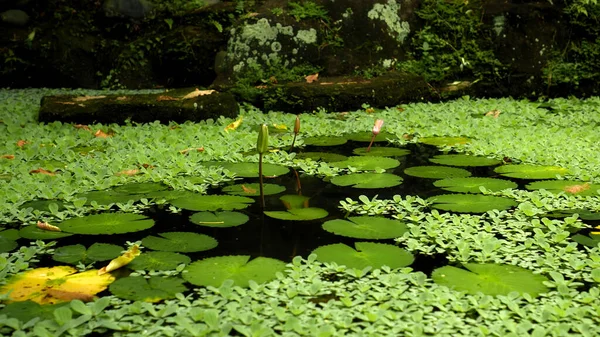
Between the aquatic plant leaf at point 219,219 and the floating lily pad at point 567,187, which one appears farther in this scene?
the floating lily pad at point 567,187

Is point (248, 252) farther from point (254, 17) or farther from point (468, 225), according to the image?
point (254, 17)

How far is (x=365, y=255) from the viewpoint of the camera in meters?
1.75

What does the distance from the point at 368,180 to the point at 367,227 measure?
0.63 meters

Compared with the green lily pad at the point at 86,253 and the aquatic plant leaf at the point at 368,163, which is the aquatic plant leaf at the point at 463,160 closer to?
the aquatic plant leaf at the point at 368,163

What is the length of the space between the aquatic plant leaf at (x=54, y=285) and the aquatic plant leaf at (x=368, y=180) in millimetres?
1205

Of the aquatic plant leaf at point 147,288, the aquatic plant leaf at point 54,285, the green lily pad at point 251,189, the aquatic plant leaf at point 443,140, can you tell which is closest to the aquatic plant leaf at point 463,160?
the aquatic plant leaf at point 443,140

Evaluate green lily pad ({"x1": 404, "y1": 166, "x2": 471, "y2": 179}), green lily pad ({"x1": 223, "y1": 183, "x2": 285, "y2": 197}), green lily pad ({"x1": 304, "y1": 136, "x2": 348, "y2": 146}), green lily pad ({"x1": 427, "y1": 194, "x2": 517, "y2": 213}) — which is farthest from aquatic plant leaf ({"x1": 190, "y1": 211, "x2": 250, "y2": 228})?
green lily pad ({"x1": 304, "y1": 136, "x2": 348, "y2": 146})

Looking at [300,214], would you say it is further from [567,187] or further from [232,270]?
[567,187]

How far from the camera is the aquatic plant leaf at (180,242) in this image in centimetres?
182

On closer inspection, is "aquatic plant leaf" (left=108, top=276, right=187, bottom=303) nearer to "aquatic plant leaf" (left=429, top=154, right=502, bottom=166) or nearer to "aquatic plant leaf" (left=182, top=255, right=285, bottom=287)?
"aquatic plant leaf" (left=182, top=255, right=285, bottom=287)

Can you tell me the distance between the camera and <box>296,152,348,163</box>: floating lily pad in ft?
10.0

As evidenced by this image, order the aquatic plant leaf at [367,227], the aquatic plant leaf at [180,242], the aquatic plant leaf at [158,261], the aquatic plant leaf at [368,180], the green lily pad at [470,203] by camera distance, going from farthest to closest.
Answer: the aquatic plant leaf at [368,180] < the green lily pad at [470,203] < the aquatic plant leaf at [367,227] < the aquatic plant leaf at [180,242] < the aquatic plant leaf at [158,261]

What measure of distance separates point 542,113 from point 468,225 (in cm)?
269

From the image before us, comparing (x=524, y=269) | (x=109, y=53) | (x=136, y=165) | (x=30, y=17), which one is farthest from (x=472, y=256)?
(x=30, y=17)
